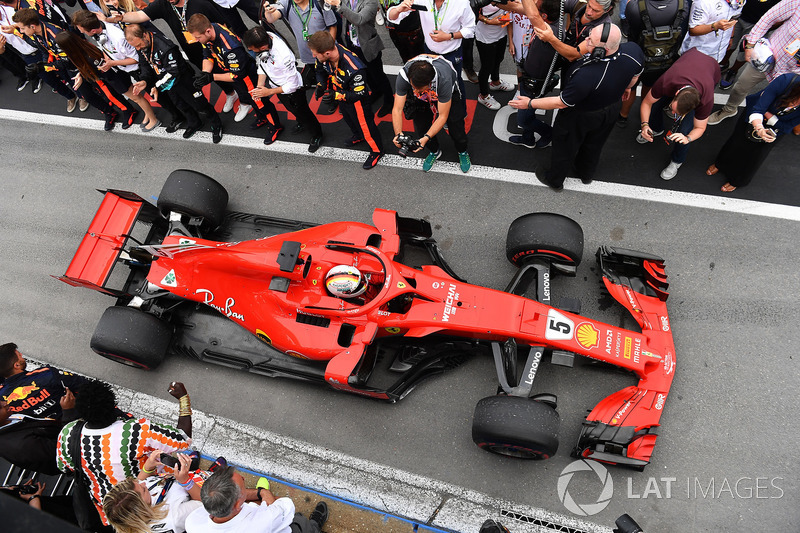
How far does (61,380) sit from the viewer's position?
14.2 ft

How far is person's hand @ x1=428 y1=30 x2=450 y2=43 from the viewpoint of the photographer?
17.3ft

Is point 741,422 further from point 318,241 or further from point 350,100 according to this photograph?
point 350,100

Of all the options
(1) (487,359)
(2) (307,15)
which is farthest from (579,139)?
(2) (307,15)

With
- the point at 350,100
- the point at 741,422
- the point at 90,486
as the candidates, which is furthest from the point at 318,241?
the point at 741,422

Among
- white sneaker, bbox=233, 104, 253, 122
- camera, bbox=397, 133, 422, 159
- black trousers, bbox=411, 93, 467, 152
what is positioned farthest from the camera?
white sneaker, bbox=233, 104, 253, 122

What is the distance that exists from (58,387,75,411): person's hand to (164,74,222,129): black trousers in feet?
12.6

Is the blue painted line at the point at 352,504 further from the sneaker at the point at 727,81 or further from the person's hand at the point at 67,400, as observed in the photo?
the sneaker at the point at 727,81

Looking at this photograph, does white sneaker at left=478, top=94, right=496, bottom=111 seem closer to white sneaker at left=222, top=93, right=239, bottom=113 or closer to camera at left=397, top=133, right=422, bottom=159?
camera at left=397, top=133, right=422, bottom=159

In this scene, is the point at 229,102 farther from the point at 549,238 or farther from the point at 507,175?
the point at 549,238

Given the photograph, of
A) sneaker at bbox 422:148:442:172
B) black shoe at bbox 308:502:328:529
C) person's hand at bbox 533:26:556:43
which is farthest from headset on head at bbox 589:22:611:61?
black shoe at bbox 308:502:328:529

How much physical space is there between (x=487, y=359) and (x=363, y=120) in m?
3.01

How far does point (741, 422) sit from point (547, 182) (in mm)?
3016

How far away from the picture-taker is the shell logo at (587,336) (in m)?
4.34

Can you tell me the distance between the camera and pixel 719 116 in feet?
19.5
